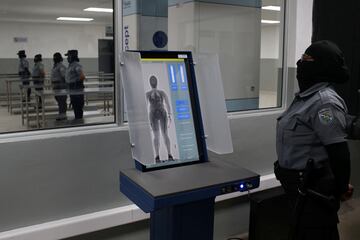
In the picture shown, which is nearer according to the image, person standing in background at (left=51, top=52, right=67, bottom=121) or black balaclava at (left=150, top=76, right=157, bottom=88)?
black balaclava at (left=150, top=76, right=157, bottom=88)

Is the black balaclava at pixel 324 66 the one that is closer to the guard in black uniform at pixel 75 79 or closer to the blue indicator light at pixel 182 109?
the blue indicator light at pixel 182 109

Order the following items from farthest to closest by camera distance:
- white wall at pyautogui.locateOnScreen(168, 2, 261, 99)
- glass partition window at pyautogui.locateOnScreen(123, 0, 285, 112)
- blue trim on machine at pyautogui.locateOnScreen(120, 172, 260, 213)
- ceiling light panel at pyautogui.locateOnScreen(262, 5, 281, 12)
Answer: ceiling light panel at pyautogui.locateOnScreen(262, 5, 281, 12) → white wall at pyautogui.locateOnScreen(168, 2, 261, 99) → glass partition window at pyautogui.locateOnScreen(123, 0, 285, 112) → blue trim on machine at pyautogui.locateOnScreen(120, 172, 260, 213)

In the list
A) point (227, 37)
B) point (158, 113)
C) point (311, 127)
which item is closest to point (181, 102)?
point (158, 113)

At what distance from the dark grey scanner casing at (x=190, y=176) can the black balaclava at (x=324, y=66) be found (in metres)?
0.47

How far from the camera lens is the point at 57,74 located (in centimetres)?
258

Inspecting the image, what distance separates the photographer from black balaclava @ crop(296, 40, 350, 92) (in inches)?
73.7

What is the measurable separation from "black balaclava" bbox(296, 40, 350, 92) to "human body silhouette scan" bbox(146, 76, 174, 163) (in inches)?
28.0

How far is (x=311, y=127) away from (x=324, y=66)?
30 cm

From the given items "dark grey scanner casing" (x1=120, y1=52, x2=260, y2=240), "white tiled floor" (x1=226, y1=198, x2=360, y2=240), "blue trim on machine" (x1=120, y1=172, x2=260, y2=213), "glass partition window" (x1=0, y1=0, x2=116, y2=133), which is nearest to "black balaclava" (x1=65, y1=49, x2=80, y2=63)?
"glass partition window" (x1=0, y1=0, x2=116, y2=133)

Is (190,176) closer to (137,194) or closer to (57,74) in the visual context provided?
(137,194)

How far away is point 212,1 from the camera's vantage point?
315cm

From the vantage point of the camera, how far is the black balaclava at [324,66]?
6.15ft

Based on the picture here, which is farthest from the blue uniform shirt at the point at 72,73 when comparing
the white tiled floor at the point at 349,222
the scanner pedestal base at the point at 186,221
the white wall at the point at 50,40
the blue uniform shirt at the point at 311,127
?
the white tiled floor at the point at 349,222

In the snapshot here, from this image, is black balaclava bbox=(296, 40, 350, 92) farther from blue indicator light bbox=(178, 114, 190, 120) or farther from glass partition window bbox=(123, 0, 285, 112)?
glass partition window bbox=(123, 0, 285, 112)
